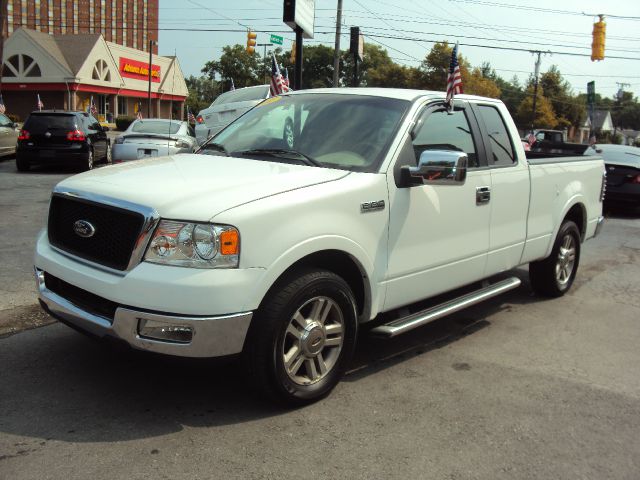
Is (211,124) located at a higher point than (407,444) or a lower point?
higher

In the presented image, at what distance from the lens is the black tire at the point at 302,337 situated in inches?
133

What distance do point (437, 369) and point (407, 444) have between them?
1143mm

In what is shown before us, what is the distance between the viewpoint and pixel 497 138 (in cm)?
534

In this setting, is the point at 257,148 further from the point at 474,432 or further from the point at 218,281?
the point at 474,432

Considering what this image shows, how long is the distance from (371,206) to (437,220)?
0.73 metres

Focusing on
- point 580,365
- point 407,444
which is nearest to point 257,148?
point 407,444

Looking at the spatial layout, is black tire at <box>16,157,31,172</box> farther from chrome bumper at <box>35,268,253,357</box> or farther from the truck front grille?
chrome bumper at <box>35,268,253,357</box>

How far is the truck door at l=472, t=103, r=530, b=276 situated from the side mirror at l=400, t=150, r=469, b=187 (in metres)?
1.02

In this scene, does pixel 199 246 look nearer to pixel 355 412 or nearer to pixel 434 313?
pixel 355 412

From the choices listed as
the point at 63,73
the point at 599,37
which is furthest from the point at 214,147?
the point at 63,73

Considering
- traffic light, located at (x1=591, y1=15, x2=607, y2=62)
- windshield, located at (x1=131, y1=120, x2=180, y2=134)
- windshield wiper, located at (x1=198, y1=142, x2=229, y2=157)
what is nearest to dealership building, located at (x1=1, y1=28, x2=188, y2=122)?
traffic light, located at (x1=591, y1=15, x2=607, y2=62)

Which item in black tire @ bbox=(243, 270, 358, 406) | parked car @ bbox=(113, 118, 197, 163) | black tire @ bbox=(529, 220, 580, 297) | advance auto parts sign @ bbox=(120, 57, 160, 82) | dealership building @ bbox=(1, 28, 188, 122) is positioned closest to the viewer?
black tire @ bbox=(243, 270, 358, 406)

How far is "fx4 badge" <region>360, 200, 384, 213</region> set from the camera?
3846 mm

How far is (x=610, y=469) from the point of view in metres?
3.21
